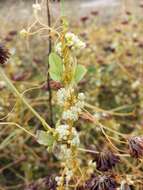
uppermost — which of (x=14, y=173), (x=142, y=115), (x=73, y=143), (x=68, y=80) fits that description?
(x=68, y=80)

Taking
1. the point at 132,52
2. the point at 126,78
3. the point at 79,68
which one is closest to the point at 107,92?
the point at 126,78

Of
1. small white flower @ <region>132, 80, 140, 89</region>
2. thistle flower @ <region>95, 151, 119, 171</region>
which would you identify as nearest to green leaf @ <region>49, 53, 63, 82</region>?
thistle flower @ <region>95, 151, 119, 171</region>

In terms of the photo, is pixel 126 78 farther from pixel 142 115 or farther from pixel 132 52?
pixel 142 115

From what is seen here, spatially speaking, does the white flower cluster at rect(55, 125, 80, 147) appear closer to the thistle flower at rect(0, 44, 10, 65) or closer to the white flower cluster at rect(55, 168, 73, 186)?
the white flower cluster at rect(55, 168, 73, 186)

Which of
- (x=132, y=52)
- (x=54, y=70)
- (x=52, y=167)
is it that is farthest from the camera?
(x=132, y=52)

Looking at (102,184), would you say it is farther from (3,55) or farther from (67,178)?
(3,55)

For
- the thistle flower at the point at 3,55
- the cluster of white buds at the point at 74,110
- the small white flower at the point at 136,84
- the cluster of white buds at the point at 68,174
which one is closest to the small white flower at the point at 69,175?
the cluster of white buds at the point at 68,174
